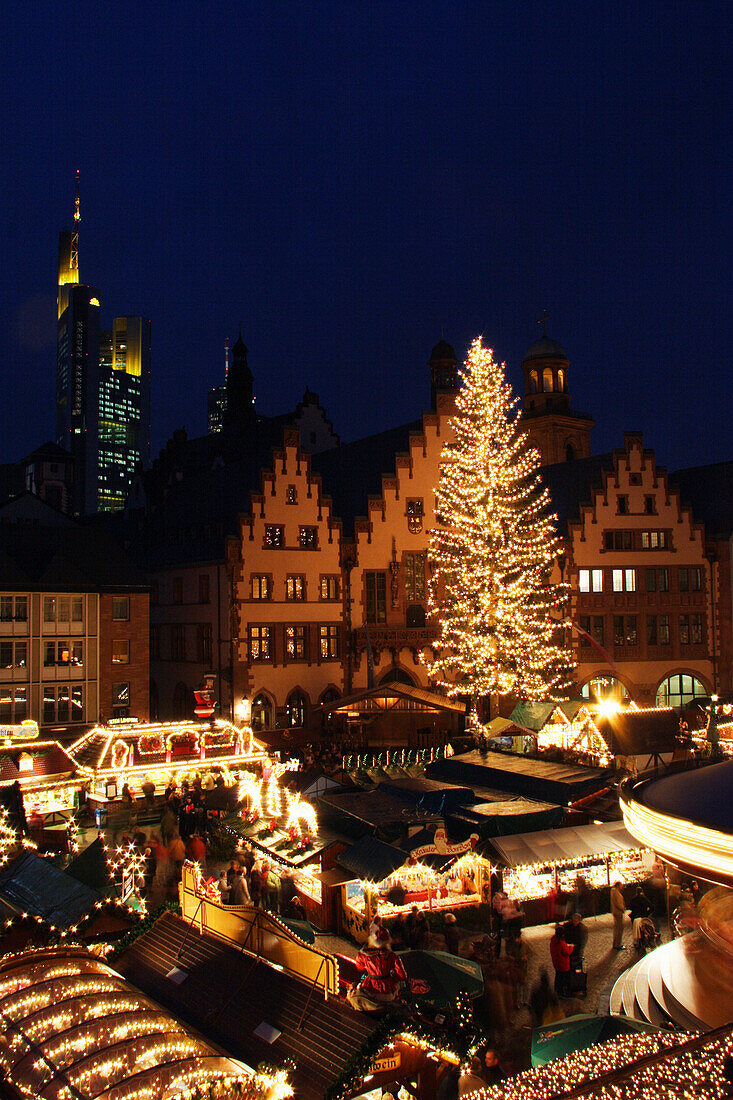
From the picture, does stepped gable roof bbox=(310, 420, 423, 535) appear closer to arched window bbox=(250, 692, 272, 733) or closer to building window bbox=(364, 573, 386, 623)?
building window bbox=(364, 573, 386, 623)

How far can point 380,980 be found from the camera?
1273cm

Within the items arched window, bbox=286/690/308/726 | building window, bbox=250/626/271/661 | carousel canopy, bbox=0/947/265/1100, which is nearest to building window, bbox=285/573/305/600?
building window, bbox=250/626/271/661

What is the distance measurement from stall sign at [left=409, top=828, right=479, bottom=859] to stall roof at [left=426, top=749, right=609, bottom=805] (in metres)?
3.96

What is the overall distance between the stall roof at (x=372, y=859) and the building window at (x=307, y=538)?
2412 centimetres

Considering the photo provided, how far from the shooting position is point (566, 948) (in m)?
15.7

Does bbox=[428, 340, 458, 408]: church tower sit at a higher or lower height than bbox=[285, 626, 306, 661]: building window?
higher

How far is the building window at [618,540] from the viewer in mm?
46562

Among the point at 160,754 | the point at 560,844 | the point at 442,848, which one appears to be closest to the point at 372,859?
the point at 442,848

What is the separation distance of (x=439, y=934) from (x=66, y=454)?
68844 mm

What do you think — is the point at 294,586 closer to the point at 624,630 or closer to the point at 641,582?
Result: the point at 624,630

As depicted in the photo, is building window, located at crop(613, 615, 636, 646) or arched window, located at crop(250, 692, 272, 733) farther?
building window, located at crop(613, 615, 636, 646)

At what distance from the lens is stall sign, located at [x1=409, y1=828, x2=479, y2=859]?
20047mm

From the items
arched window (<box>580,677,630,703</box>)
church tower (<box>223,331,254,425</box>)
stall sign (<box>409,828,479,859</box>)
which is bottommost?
stall sign (<box>409,828,479,859</box>)

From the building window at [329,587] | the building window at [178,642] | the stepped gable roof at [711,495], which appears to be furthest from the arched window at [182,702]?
the stepped gable roof at [711,495]
